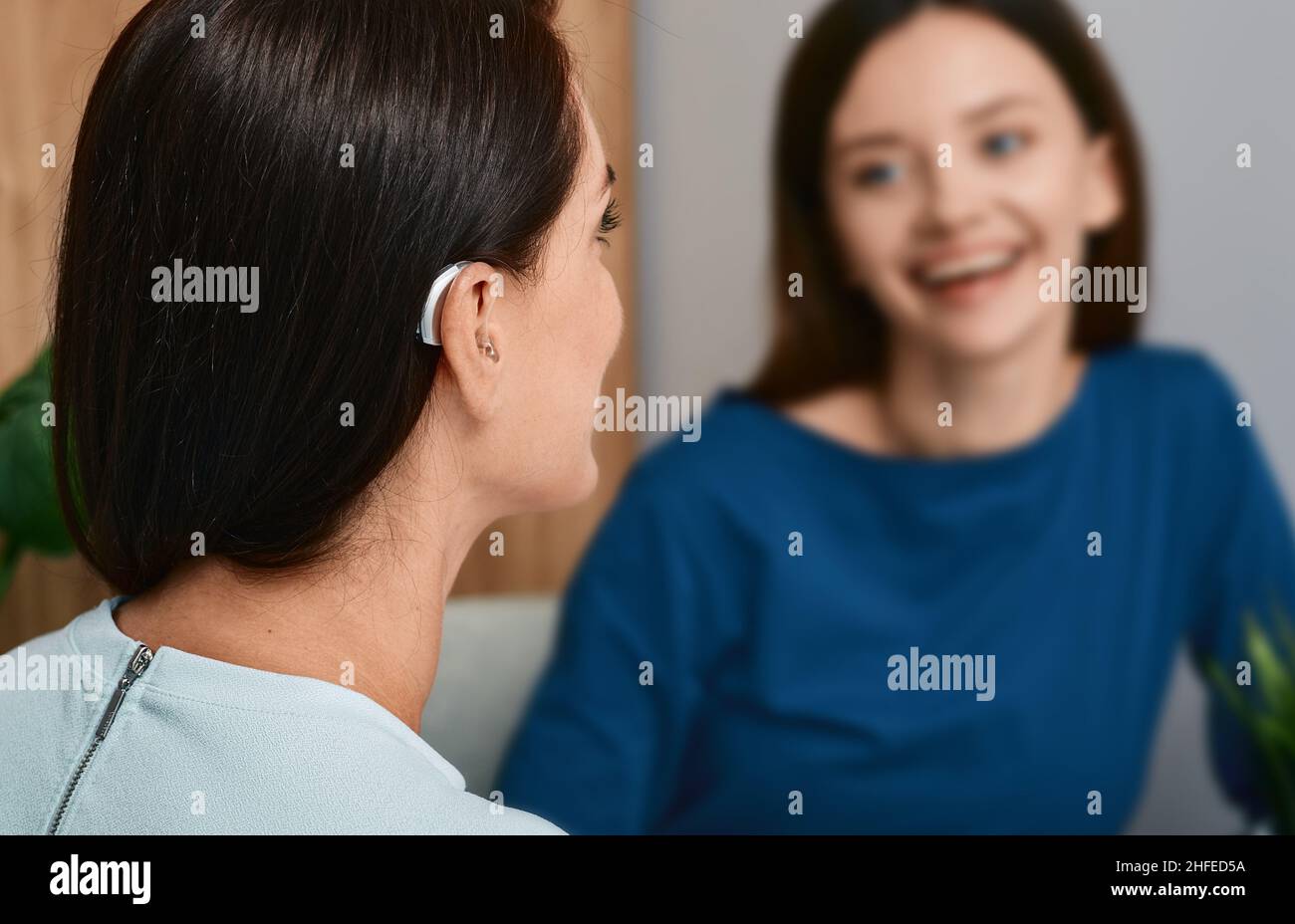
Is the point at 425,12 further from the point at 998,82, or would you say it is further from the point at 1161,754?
the point at 1161,754

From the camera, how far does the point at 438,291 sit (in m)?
0.37

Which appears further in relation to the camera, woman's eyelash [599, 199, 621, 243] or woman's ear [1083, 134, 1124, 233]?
woman's ear [1083, 134, 1124, 233]

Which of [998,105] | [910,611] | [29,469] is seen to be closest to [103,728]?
[29,469]

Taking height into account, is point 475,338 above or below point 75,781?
above

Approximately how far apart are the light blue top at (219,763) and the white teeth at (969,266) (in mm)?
692

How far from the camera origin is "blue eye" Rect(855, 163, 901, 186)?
2.96ft

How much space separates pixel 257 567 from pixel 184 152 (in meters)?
0.15

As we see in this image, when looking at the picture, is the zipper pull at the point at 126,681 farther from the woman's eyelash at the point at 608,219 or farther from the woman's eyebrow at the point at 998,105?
the woman's eyebrow at the point at 998,105

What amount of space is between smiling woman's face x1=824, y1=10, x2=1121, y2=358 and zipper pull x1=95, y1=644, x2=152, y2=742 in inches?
28.1

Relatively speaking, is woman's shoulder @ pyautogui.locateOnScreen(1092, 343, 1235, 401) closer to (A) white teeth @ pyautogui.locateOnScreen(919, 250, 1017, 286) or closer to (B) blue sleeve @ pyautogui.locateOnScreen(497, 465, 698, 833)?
(A) white teeth @ pyautogui.locateOnScreen(919, 250, 1017, 286)

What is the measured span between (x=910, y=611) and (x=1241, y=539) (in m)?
0.28

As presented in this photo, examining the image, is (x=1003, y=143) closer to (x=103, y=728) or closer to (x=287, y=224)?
(x=287, y=224)

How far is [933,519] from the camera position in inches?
36.4

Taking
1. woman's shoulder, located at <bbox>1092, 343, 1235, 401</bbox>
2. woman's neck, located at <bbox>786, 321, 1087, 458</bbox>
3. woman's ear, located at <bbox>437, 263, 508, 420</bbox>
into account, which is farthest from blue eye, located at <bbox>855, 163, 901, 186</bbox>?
woman's ear, located at <bbox>437, 263, 508, 420</bbox>
